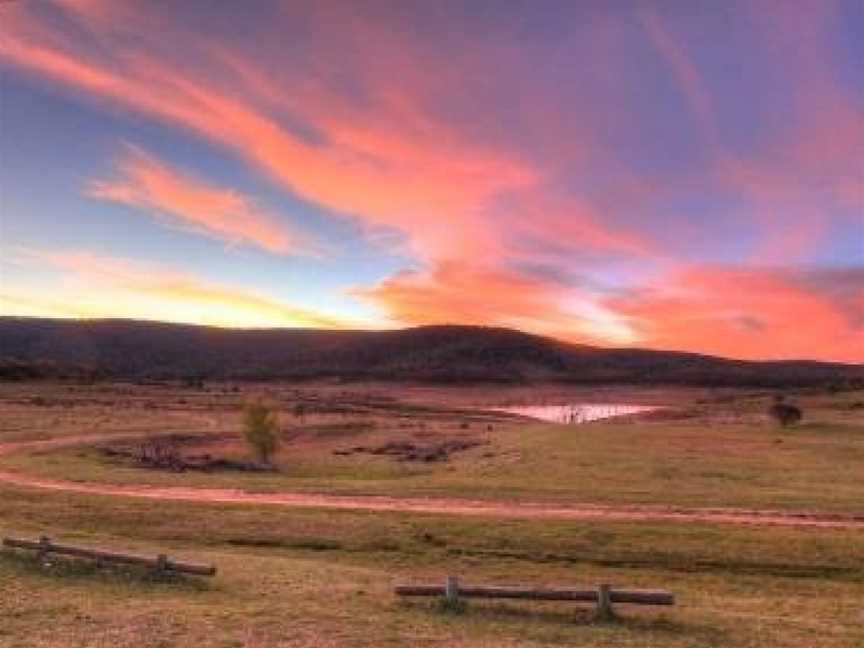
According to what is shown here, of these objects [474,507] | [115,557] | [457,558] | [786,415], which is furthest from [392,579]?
[786,415]

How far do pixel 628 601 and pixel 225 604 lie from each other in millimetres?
10267

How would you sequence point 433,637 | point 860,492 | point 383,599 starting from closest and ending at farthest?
1. point 433,637
2. point 383,599
3. point 860,492

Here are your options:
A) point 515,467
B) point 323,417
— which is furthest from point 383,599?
point 323,417

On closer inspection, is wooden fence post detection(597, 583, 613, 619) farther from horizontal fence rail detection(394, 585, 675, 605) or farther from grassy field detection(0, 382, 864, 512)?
grassy field detection(0, 382, 864, 512)

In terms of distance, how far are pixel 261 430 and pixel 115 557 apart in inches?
1517

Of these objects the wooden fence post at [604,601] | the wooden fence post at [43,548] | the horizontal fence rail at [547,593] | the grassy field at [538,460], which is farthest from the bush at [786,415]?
the wooden fence post at [43,548]

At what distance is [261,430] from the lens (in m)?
68.4

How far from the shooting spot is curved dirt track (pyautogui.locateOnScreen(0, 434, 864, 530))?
40138 millimetres

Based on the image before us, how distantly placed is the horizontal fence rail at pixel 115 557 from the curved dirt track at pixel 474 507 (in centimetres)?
1378

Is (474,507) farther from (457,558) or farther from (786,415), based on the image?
A: (786,415)

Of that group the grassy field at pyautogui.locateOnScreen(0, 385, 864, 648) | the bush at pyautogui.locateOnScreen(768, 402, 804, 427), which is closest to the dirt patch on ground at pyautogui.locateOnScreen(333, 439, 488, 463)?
the grassy field at pyautogui.locateOnScreen(0, 385, 864, 648)

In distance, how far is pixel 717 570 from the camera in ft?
112

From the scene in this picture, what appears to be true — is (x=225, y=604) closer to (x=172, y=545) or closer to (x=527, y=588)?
(x=527, y=588)

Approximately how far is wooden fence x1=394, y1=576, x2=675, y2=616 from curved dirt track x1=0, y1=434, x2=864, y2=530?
1385 cm
